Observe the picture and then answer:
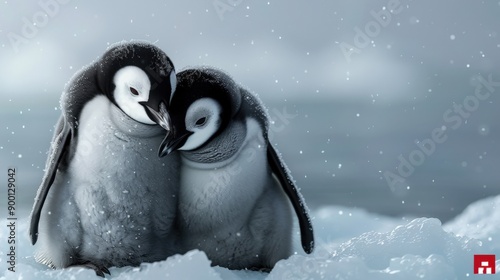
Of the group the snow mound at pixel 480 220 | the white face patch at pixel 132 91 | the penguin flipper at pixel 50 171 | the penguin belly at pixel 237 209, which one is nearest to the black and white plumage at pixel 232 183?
the penguin belly at pixel 237 209

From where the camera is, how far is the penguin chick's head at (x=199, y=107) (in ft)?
6.66

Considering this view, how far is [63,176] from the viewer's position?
2.29 metres

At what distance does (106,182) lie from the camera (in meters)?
2.20

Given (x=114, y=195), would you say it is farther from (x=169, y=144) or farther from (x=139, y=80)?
(x=139, y=80)

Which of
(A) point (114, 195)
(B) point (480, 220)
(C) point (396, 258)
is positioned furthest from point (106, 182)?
(B) point (480, 220)

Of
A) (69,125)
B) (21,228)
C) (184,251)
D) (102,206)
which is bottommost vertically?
(21,228)

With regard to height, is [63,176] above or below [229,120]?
below

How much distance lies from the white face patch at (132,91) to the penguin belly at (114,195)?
0.18ft

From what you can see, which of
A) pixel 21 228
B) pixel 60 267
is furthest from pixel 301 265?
pixel 21 228

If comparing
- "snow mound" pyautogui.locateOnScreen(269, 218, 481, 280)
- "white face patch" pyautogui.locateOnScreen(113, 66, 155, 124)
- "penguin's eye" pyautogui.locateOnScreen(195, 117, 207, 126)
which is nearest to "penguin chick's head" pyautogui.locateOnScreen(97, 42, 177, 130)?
"white face patch" pyautogui.locateOnScreen(113, 66, 155, 124)

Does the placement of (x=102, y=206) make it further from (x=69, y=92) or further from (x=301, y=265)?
(x=301, y=265)

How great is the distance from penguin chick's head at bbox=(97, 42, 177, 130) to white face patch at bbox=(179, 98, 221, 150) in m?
0.09

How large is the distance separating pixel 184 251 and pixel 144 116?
48 centimetres

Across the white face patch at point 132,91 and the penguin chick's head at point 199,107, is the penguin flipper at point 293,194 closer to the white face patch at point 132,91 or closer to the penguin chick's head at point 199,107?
the penguin chick's head at point 199,107
